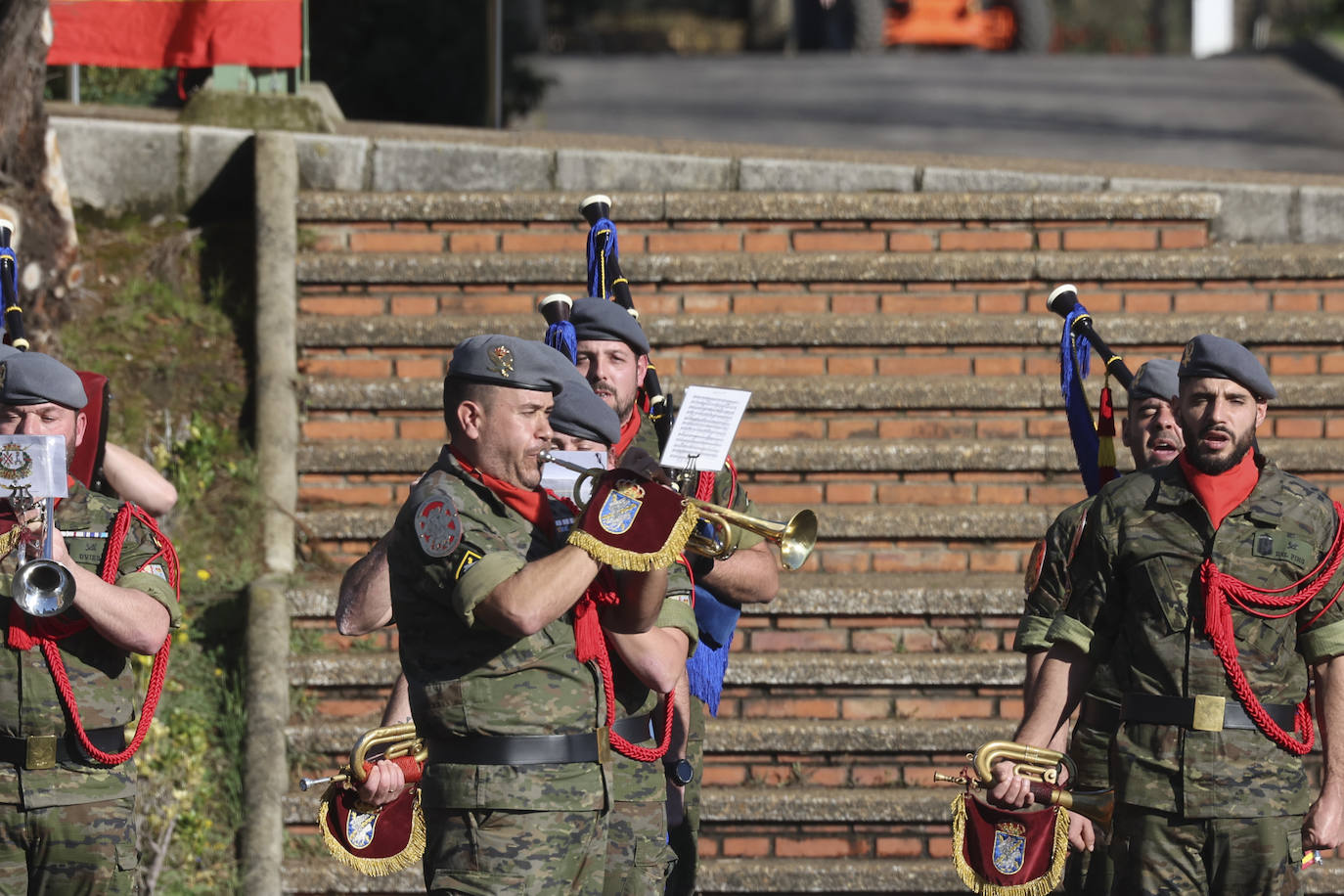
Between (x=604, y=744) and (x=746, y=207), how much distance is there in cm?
441

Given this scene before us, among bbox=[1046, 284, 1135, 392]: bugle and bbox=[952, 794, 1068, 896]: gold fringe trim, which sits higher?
bbox=[1046, 284, 1135, 392]: bugle

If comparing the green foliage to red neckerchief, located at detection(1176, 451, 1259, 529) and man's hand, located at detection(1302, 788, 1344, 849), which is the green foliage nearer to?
red neckerchief, located at detection(1176, 451, 1259, 529)

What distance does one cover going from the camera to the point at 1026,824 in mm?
4586

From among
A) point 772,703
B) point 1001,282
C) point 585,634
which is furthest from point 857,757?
point 585,634

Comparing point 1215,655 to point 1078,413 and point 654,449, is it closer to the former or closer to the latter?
point 1078,413

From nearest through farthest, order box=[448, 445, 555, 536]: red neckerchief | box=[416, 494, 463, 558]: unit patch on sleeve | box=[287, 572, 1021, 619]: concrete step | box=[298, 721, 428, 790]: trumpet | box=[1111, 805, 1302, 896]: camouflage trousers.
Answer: box=[416, 494, 463, 558]: unit patch on sleeve < box=[448, 445, 555, 536]: red neckerchief < box=[298, 721, 428, 790]: trumpet < box=[1111, 805, 1302, 896]: camouflage trousers < box=[287, 572, 1021, 619]: concrete step

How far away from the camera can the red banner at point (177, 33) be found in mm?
8531

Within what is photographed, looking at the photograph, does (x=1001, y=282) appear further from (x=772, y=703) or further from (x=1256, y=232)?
(x=772, y=703)

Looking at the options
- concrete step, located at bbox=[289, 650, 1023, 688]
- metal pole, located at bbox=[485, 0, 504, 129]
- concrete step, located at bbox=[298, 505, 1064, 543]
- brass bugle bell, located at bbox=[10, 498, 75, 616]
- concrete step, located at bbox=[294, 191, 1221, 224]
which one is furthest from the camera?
metal pole, located at bbox=[485, 0, 504, 129]

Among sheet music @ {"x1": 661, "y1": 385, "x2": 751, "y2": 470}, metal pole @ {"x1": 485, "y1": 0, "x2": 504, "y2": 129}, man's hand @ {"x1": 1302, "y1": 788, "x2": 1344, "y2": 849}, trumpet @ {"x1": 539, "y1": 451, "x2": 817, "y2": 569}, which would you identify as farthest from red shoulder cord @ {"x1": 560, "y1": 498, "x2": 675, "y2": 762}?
metal pole @ {"x1": 485, "y1": 0, "x2": 504, "y2": 129}

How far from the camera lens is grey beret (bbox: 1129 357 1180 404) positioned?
539 centimetres

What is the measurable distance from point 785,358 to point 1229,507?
3.20 m

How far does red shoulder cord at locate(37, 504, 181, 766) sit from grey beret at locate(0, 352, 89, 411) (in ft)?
1.14

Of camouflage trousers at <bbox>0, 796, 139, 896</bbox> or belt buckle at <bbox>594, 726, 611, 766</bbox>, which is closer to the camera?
belt buckle at <bbox>594, 726, 611, 766</bbox>
